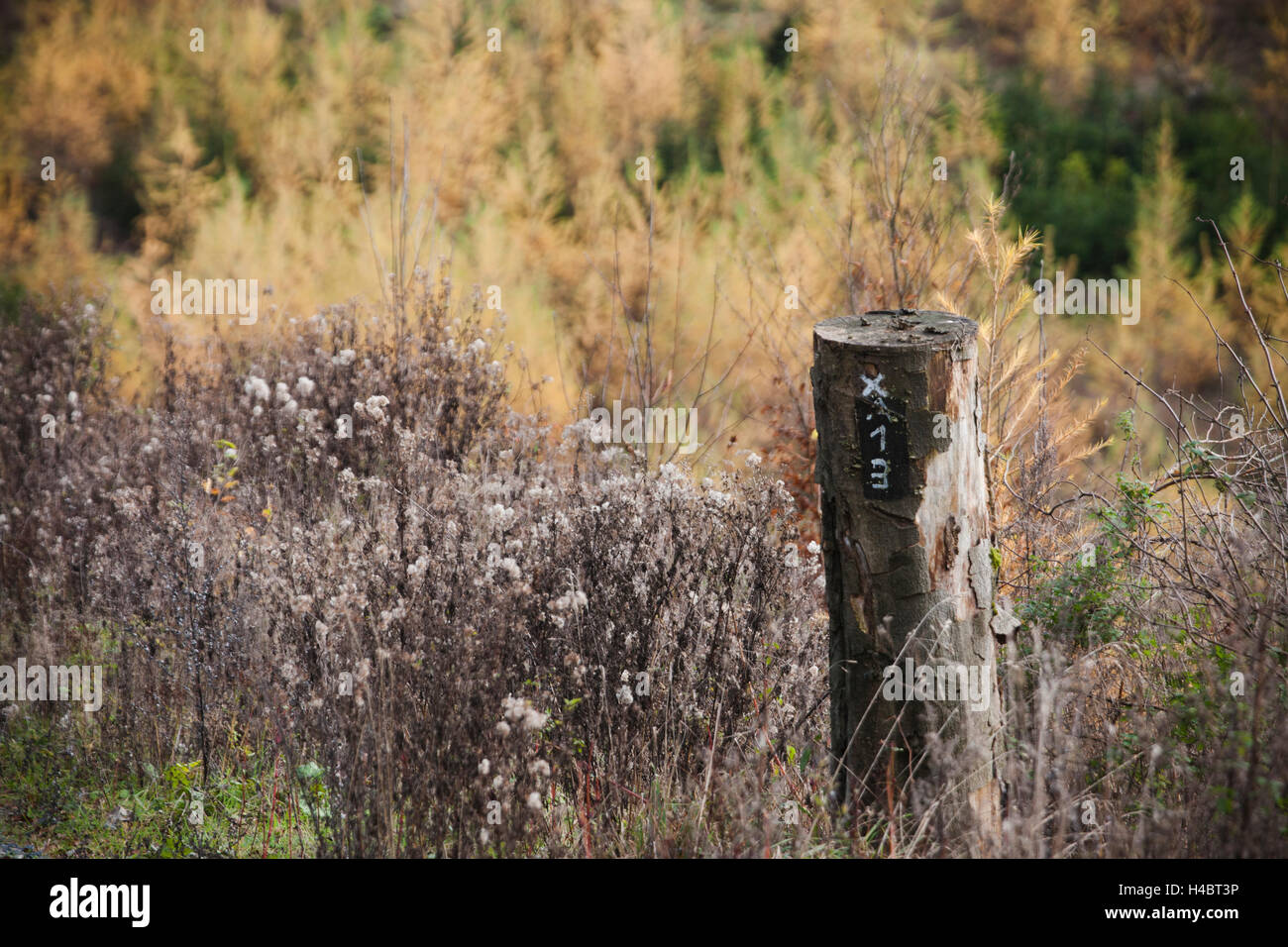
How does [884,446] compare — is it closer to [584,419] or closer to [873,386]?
[873,386]

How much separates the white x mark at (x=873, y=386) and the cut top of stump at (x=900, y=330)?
78 millimetres

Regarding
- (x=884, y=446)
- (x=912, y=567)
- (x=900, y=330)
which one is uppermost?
(x=900, y=330)

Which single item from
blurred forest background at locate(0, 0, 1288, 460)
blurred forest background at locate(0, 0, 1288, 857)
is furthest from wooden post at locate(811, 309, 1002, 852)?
blurred forest background at locate(0, 0, 1288, 460)

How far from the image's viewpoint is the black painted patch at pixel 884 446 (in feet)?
8.57

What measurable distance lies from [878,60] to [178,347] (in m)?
6.22

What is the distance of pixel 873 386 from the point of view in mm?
2633

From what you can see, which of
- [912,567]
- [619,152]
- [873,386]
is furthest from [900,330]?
[619,152]

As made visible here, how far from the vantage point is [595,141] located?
419 inches

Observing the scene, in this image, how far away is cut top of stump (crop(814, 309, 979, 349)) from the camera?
2.64 m

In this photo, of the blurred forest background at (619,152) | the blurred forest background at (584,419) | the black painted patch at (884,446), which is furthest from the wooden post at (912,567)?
the blurred forest background at (619,152)

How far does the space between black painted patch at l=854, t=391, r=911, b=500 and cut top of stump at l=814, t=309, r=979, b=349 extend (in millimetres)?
139

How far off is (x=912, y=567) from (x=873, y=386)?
0.45 m

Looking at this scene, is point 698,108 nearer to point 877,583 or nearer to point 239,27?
point 239,27

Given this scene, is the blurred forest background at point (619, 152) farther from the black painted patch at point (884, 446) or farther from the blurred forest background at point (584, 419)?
the black painted patch at point (884, 446)
